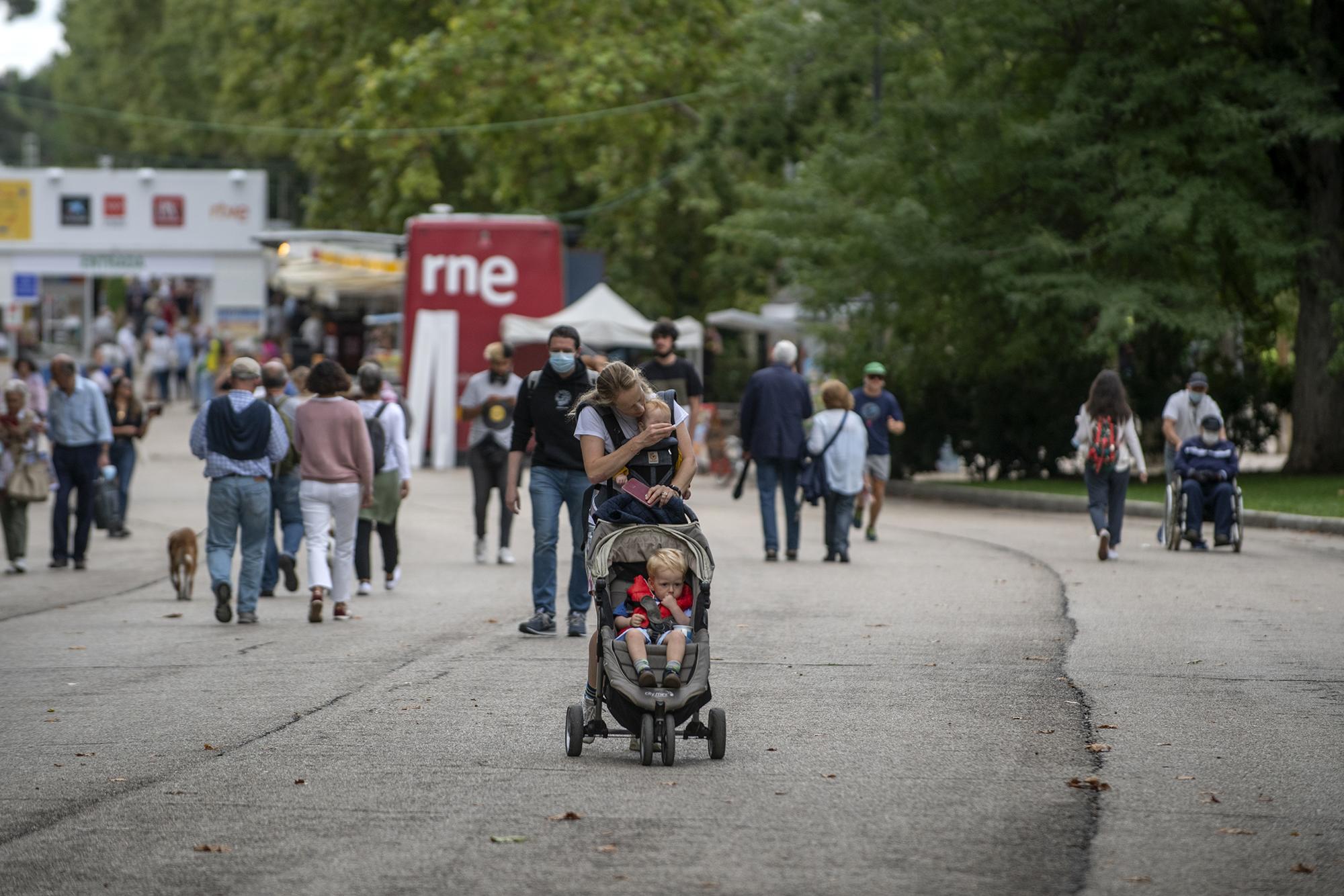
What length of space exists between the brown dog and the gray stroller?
6.92m

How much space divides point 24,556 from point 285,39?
30228mm

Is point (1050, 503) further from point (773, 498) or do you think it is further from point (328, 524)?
point (328, 524)

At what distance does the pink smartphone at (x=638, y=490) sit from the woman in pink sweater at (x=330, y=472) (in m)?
4.96

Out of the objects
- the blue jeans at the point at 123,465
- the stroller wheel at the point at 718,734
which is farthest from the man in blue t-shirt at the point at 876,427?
the stroller wheel at the point at 718,734

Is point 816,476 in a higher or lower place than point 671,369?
lower

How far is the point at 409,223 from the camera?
30938 mm


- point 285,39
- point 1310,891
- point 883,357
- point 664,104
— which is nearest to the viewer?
point 1310,891

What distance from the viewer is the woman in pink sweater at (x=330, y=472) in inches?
492

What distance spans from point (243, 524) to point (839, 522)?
565 centimetres

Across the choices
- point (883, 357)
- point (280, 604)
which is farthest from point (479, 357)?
point (280, 604)

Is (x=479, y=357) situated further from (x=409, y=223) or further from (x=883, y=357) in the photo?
(x=883, y=357)

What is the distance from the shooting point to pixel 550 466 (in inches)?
455

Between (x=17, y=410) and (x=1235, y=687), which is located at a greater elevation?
(x=17, y=410)

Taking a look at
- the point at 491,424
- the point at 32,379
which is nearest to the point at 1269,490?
the point at 491,424
